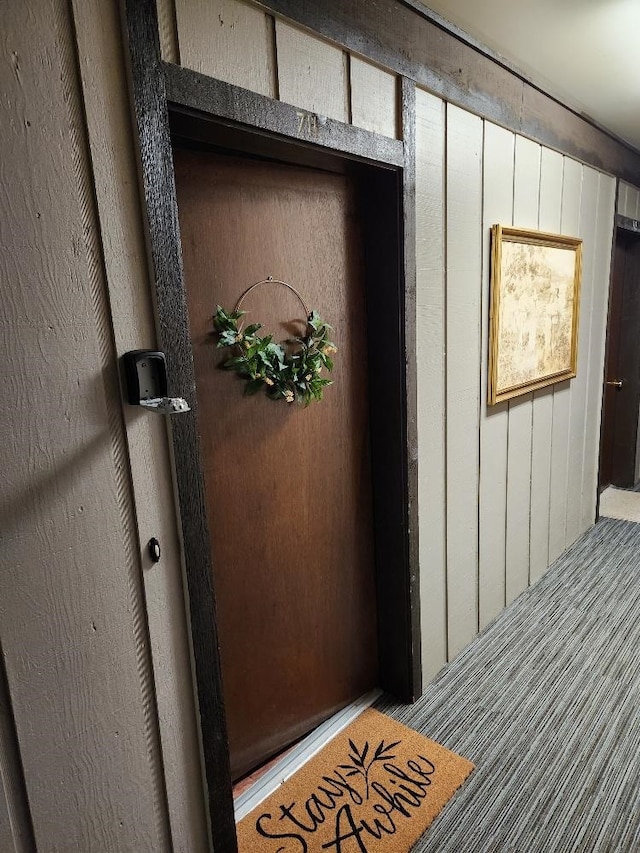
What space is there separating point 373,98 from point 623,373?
127 inches

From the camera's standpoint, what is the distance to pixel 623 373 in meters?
3.88

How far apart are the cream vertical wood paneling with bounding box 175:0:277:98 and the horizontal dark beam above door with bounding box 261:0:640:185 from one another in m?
0.07

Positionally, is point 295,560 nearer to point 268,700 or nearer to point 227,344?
point 268,700

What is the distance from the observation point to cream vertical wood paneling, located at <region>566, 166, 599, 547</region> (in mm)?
2770

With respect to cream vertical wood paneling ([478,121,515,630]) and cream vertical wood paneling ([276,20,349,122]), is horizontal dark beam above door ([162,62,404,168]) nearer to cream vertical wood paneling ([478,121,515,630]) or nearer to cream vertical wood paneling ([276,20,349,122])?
cream vertical wood paneling ([276,20,349,122])

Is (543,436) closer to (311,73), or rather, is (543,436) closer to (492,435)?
(492,435)

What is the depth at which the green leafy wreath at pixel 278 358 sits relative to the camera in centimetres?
140

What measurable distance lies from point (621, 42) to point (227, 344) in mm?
1912

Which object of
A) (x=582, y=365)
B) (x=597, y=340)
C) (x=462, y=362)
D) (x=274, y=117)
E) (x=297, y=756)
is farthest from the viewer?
(x=597, y=340)

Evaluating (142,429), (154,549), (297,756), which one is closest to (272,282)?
(142,429)

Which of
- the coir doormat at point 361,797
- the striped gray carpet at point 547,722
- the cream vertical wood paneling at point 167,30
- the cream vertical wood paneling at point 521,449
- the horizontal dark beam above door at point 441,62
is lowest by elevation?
the striped gray carpet at point 547,722

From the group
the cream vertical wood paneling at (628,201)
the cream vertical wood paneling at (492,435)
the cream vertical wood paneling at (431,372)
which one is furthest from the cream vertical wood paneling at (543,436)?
the cream vertical wood paneling at (628,201)

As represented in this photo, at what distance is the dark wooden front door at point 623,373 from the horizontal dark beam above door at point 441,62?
1283 millimetres

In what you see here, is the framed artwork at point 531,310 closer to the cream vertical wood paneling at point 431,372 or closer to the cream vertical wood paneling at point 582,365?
the cream vertical wood paneling at point 582,365
